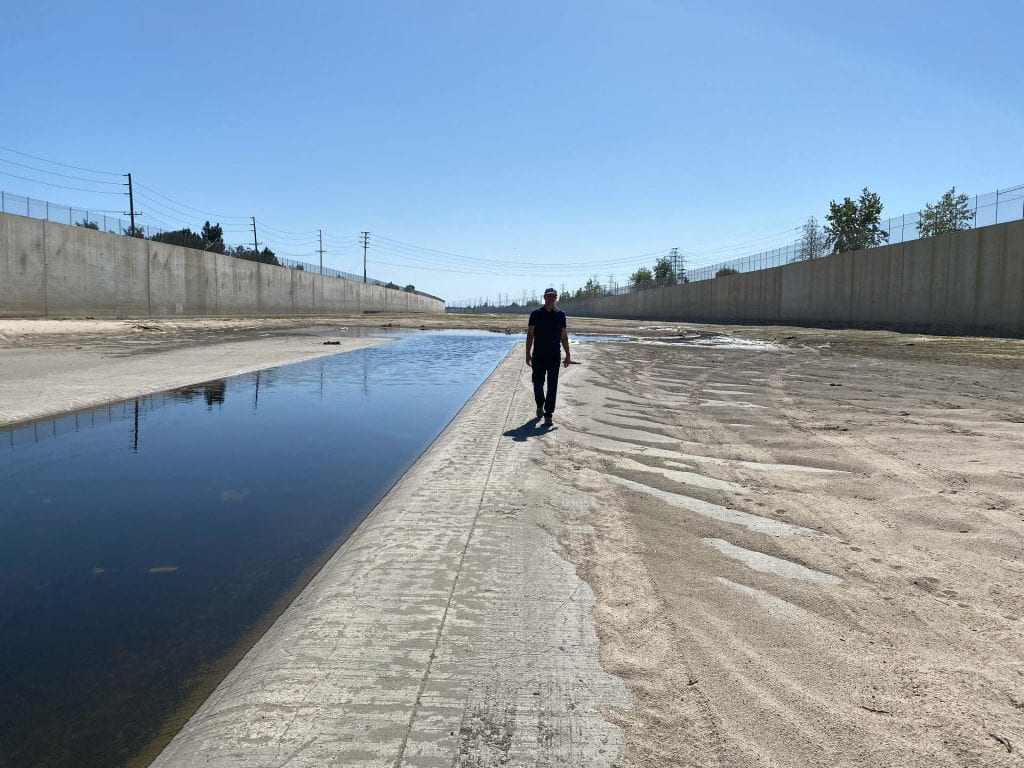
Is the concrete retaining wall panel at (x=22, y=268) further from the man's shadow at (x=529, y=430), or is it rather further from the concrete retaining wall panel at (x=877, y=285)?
the concrete retaining wall panel at (x=877, y=285)

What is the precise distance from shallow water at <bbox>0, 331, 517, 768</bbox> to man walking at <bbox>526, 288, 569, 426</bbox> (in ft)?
5.03

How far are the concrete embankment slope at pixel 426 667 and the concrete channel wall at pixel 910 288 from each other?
1150 inches

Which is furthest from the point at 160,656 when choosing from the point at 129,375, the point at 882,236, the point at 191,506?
the point at 882,236

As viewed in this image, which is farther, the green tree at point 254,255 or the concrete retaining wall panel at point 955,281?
the green tree at point 254,255

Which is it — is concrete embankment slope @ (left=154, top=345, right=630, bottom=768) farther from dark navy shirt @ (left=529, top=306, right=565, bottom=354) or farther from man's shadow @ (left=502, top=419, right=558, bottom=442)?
dark navy shirt @ (left=529, top=306, right=565, bottom=354)

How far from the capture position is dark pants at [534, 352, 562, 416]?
809 cm

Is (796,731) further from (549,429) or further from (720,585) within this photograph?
(549,429)

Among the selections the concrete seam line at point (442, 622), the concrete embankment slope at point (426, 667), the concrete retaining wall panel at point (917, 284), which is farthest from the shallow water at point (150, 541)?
the concrete retaining wall panel at point (917, 284)

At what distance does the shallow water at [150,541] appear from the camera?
8.67 ft

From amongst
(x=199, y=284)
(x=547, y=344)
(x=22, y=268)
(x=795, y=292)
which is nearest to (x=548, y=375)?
(x=547, y=344)

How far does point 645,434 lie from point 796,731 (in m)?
5.33

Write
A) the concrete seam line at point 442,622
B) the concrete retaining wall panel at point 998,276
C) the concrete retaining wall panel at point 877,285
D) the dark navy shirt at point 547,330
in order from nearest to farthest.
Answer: the concrete seam line at point 442,622
the dark navy shirt at point 547,330
the concrete retaining wall panel at point 998,276
the concrete retaining wall panel at point 877,285

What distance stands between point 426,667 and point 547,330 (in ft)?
20.0

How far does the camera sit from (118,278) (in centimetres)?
3878
